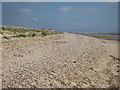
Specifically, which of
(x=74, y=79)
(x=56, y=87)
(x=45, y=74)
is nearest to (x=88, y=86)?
(x=74, y=79)

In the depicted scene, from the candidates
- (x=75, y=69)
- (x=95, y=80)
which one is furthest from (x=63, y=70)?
(x=95, y=80)

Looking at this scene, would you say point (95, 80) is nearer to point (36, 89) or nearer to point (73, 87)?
point (73, 87)

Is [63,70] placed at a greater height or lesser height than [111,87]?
greater

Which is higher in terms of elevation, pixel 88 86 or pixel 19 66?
pixel 19 66

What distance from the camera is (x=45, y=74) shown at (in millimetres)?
9305

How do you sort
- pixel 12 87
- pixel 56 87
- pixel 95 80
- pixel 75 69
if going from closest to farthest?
pixel 12 87 → pixel 56 87 → pixel 95 80 → pixel 75 69

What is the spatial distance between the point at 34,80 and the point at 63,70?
2543 mm

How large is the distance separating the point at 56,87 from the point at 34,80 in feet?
3.78

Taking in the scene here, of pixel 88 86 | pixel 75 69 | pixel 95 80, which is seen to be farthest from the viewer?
pixel 75 69

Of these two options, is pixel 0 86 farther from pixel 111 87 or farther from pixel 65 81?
pixel 111 87

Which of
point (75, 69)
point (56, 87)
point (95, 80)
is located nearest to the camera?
point (56, 87)

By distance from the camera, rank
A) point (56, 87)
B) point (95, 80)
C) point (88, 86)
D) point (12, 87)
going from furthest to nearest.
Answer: point (95, 80), point (88, 86), point (56, 87), point (12, 87)

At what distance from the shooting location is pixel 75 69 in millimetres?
11008

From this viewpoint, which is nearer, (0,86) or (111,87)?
(0,86)
